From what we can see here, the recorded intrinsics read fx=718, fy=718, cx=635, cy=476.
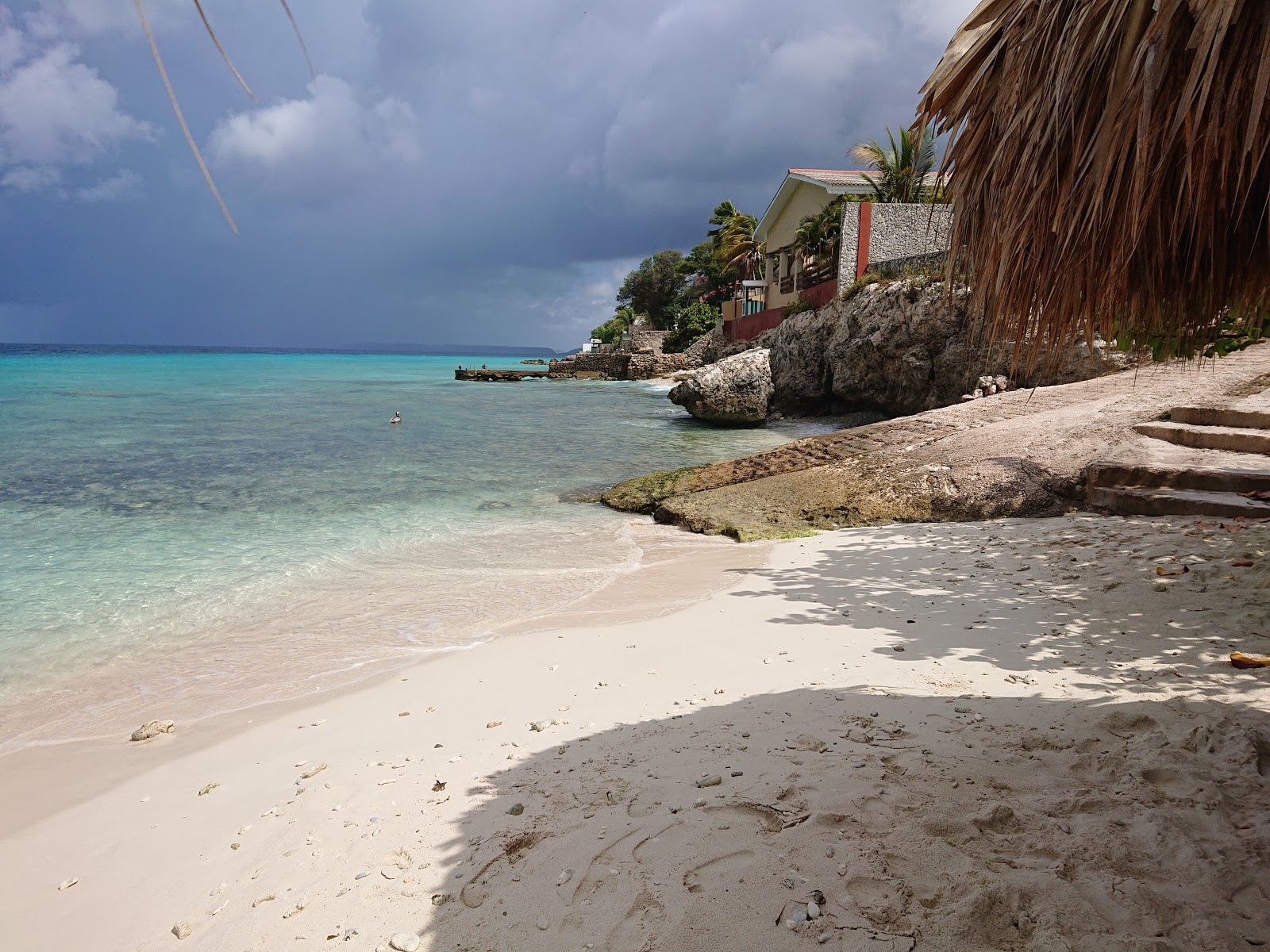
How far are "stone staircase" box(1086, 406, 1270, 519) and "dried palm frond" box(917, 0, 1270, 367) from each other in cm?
402

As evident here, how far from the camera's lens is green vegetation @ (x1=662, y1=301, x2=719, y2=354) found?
51031 millimetres

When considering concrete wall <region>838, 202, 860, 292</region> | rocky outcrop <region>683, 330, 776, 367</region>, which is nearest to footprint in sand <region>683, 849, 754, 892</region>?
concrete wall <region>838, 202, 860, 292</region>

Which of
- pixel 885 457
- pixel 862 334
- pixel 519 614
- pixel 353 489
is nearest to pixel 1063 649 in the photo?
pixel 519 614

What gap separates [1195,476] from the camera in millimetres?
7125

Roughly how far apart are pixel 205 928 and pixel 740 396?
20.2 meters

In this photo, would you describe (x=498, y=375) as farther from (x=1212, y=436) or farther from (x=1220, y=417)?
(x=1212, y=436)

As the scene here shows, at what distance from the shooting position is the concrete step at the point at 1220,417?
8151 mm

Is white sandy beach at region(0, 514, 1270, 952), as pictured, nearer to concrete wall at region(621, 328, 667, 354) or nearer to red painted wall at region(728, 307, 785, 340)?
red painted wall at region(728, 307, 785, 340)

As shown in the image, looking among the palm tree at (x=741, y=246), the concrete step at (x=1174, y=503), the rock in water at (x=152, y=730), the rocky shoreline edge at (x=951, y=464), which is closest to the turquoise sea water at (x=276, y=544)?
the rock in water at (x=152, y=730)

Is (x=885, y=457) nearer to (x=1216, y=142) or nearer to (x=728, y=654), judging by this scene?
(x=728, y=654)

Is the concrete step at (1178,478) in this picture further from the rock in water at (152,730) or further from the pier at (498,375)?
the pier at (498,375)

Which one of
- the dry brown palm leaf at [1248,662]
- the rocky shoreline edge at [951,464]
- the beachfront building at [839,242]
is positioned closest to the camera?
the dry brown palm leaf at [1248,662]

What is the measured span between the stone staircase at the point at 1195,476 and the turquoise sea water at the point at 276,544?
5190mm

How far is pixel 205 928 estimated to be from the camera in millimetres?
2635
